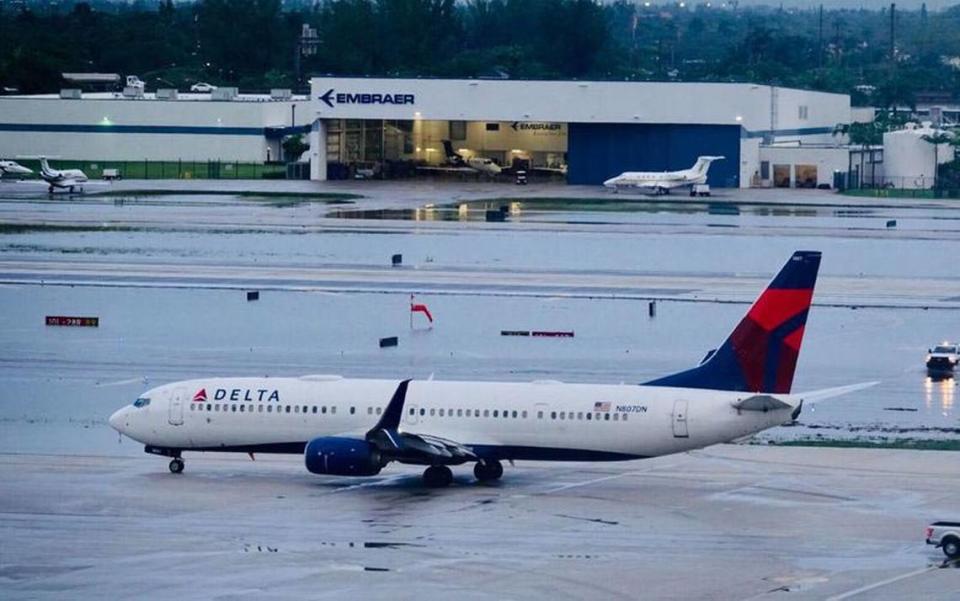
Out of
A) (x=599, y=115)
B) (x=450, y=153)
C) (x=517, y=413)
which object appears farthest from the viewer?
(x=450, y=153)

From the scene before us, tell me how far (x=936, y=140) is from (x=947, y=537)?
13158cm

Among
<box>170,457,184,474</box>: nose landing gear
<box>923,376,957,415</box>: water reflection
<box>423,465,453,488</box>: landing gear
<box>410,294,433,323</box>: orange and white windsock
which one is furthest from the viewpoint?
<box>410,294,433,323</box>: orange and white windsock

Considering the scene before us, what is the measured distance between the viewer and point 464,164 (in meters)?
184

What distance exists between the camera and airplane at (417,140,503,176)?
180625 mm

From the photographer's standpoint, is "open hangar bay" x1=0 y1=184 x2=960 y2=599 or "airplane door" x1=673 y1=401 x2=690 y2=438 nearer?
"open hangar bay" x1=0 y1=184 x2=960 y2=599

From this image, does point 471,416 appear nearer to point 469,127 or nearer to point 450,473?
point 450,473

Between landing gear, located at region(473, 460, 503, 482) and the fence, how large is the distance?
12746cm

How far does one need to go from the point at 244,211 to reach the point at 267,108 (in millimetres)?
48386

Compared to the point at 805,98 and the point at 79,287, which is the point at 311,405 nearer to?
the point at 79,287

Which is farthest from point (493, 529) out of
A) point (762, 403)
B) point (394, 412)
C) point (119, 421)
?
point (119, 421)

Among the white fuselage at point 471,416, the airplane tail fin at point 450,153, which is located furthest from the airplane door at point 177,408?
the airplane tail fin at point 450,153

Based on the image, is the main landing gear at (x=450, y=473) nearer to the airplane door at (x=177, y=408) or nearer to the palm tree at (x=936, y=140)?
the airplane door at (x=177, y=408)

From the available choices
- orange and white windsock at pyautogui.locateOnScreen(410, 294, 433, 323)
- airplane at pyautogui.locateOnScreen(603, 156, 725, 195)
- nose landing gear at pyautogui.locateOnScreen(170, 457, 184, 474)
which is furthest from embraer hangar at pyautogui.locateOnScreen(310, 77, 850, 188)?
nose landing gear at pyautogui.locateOnScreen(170, 457, 184, 474)

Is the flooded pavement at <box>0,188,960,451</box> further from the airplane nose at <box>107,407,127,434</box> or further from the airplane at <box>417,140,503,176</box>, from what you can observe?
the airplane at <box>417,140,503,176</box>
